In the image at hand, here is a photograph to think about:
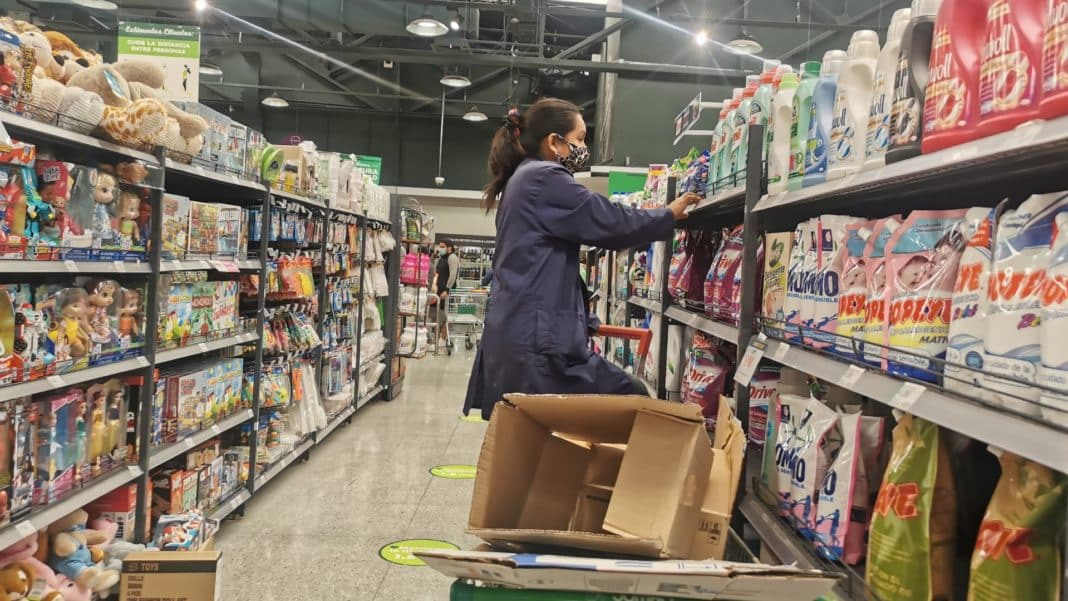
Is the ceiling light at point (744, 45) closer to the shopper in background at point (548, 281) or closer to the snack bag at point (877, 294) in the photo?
the shopper in background at point (548, 281)

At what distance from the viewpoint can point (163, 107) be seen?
9.28 ft

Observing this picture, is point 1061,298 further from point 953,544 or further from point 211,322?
point 211,322

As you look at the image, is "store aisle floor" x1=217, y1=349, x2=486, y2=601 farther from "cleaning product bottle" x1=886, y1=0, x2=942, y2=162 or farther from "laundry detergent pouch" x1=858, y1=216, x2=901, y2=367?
"cleaning product bottle" x1=886, y1=0, x2=942, y2=162

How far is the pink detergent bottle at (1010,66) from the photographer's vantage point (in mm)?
1088

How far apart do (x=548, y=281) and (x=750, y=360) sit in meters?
0.72

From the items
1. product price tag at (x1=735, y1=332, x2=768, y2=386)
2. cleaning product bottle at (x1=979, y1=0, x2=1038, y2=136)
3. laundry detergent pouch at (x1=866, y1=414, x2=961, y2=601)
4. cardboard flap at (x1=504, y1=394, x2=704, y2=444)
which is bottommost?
laundry detergent pouch at (x1=866, y1=414, x2=961, y2=601)

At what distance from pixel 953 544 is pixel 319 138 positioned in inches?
714

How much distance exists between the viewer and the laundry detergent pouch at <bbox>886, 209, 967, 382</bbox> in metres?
1.31

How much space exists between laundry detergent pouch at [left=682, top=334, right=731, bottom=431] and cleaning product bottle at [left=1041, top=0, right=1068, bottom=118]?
1794 mm

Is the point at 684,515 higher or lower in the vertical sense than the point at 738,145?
lower

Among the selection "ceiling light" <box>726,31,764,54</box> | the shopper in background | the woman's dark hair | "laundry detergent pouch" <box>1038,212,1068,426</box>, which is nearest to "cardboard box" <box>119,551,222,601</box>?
the shopper in background

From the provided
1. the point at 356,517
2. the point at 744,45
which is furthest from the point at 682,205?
the point at 744,45

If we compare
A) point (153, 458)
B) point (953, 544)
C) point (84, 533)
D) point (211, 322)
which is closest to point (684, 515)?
point (953, 544)

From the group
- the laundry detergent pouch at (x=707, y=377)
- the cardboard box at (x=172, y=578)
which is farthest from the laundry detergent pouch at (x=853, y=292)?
the cardboard box at (x=172, y=578)
